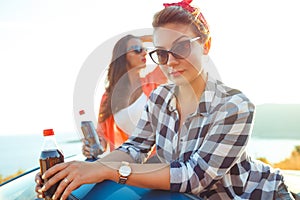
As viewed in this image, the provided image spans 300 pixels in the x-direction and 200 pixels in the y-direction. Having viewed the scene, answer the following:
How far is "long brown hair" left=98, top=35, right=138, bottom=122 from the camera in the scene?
2.72 metres

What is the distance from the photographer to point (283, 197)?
1430mm

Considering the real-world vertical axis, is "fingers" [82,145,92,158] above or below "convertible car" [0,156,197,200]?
below

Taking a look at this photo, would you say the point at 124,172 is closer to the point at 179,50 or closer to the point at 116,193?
the point at 116,193

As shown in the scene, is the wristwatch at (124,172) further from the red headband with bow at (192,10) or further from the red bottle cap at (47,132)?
the red headband with bow at (192,10)

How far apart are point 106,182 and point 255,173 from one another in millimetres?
566

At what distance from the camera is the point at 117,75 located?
2.79 meters

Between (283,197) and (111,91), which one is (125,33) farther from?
(283,197)

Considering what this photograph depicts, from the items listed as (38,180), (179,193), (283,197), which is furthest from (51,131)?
(283,197)

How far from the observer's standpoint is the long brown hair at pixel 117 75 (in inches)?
107

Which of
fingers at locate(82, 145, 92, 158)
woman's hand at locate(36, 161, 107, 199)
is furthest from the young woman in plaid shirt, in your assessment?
fingers at locate(82, 145, 92, 158)

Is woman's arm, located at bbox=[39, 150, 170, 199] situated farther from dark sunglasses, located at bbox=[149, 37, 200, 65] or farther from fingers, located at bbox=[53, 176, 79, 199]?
dark sunglasses, located at bbox=[149, 37, 200, 65]

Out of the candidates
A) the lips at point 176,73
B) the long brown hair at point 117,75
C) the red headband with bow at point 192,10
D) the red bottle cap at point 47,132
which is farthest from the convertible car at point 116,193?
the long brown hair at point 117,75

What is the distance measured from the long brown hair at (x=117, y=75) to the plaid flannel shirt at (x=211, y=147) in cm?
113

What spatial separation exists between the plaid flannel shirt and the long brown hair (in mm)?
1126
